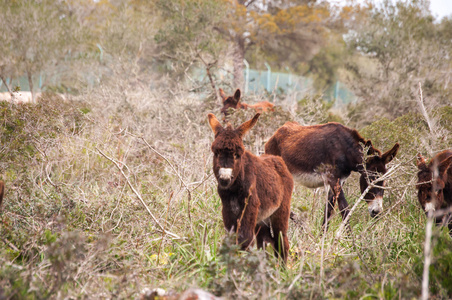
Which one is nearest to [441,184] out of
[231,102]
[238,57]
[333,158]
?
[333,158]

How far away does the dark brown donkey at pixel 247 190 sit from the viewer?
386 cm

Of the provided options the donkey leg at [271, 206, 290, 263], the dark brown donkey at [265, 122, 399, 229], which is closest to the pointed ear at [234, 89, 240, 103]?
the dark brown donkey at [265, 122, 399, 229]

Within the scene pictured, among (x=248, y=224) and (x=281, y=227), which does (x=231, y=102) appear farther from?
(x=248, y=224)

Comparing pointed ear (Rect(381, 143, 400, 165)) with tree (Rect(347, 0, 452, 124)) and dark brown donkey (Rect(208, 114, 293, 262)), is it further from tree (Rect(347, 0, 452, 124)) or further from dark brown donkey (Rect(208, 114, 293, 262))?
tree (Rect(347, 0, 452, 124))

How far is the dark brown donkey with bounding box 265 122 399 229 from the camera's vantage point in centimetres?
578

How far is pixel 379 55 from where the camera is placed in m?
17.1

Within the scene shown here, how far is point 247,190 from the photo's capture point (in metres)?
4.03

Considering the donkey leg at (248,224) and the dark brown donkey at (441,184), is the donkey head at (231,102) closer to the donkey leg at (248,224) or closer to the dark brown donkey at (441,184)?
the dark brown donkey at (441,184)

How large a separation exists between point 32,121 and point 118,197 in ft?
7.16

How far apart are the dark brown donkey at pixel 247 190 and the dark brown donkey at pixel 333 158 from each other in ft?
4.39

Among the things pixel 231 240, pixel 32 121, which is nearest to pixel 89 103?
pixel 32 121

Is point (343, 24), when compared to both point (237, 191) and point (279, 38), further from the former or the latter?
point (237, 191)

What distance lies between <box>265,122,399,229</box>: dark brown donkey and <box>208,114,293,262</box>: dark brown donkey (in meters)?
→ 1.34

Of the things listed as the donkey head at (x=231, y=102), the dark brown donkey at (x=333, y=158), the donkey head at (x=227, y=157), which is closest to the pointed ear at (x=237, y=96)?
the donkey head at (x=231, y=102)
